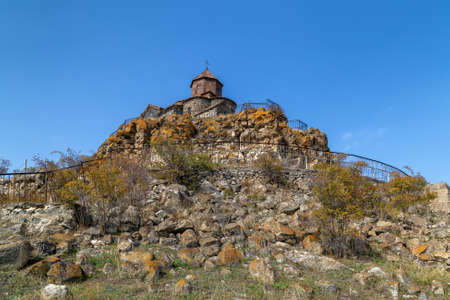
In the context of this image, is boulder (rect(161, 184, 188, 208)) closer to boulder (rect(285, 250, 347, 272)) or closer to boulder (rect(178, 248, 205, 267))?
boulder (rect(178, 248, 205, 267))

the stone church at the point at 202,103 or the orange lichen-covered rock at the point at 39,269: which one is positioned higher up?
the stone church at the point at 202,103

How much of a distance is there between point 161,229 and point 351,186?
20.1 feet

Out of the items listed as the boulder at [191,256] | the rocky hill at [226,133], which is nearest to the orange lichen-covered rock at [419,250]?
the boulder at [191,256]

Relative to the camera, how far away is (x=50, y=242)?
291 inches

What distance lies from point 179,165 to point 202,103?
64.2ft

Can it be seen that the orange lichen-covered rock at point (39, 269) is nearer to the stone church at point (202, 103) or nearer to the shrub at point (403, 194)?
the shrub at point (403, 194)

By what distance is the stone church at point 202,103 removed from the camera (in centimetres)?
2922

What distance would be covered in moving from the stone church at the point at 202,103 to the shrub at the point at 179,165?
15.0 metres

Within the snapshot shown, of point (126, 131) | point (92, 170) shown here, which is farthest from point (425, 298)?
point (126, 131)

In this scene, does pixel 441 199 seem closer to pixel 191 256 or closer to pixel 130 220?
pixel 191 256

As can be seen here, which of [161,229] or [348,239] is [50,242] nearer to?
[161,229]

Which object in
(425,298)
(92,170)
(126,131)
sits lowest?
(425,298)

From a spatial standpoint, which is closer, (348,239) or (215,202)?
(348,239)

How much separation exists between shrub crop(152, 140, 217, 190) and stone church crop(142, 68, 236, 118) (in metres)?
15.0
